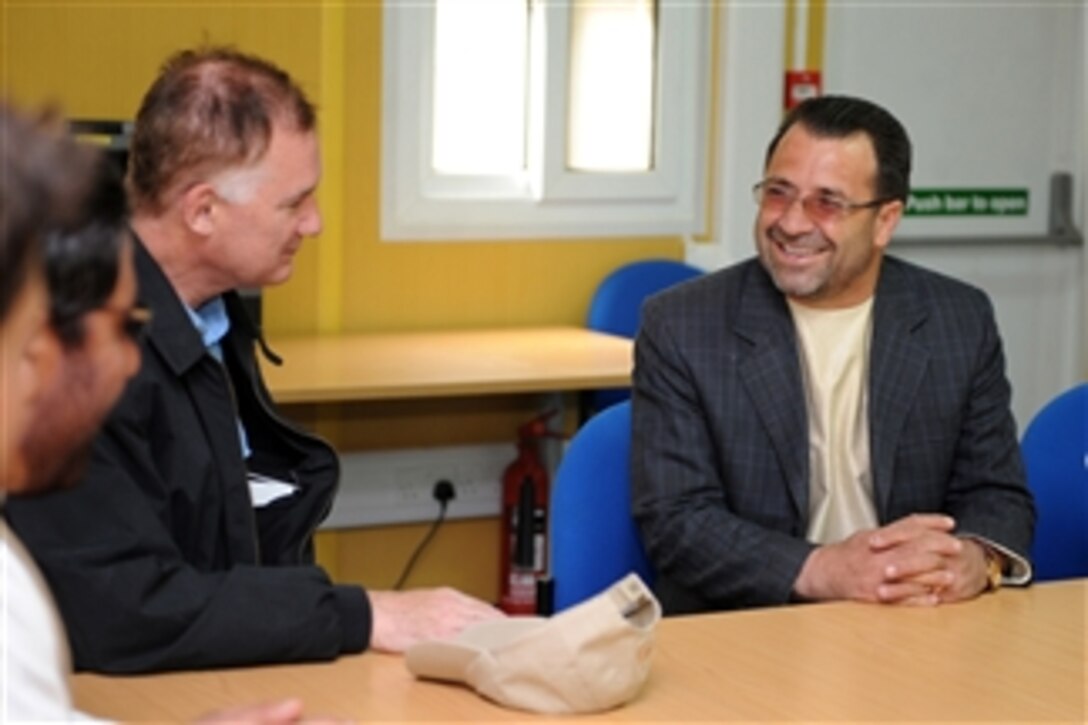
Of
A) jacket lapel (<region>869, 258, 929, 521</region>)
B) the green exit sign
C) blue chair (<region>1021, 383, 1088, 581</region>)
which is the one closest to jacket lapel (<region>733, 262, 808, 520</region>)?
jacket lapel (<region>869, 258, 929, 521</region>)

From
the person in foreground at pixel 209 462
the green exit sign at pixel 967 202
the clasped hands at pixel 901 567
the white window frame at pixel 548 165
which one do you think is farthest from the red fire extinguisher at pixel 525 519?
the person in foreground at pixel 209 462

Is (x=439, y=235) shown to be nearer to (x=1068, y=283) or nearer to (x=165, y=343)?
(x=1068, y=283)

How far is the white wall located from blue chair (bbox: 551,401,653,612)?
2.59m

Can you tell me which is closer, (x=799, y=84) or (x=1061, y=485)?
(x=1061, y=485)

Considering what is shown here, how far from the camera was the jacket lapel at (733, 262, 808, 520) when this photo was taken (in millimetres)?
3084

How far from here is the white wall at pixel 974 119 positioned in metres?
5.53

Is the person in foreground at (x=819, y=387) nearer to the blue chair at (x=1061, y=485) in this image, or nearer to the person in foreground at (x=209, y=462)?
the blue chair at (x=1061, y=485)

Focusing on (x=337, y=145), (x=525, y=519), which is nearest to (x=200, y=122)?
(x=337, y=145)

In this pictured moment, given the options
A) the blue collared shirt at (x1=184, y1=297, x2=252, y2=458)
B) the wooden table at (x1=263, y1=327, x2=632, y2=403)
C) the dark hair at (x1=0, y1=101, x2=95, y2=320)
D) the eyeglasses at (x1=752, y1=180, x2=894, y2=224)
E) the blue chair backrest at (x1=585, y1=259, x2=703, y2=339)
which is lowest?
the wooden table at (x1=263, y1=327, x2=632, y2=403)

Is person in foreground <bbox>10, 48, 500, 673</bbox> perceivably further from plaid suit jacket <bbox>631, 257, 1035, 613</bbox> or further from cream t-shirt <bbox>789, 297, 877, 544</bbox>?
cream t-shirt <bbox>789, 297, 877, 544</bbox>

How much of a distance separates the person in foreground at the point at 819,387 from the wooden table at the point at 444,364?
119cm

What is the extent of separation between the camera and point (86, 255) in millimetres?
1366

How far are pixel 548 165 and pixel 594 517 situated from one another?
2494mm

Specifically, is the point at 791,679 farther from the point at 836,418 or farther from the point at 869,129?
the point at 869,129
